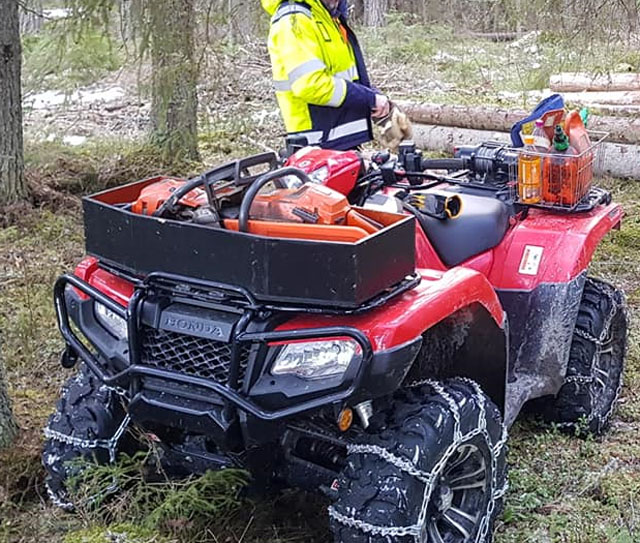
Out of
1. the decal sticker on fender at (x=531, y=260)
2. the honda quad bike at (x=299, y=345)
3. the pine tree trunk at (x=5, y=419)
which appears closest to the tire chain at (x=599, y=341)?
the decal sticker on fender at (x=531, y=260)

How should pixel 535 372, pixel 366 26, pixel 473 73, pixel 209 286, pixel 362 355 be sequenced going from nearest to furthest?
pixel 362 355 < pixel 209 286 < pixel 535 372 < pixel 473 73 < pixel 366 26

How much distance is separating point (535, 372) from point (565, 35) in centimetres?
476

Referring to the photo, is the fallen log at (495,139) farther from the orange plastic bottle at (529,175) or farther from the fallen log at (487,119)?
the orange plastic bottle at (529,175)

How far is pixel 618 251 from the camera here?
23.5 feet

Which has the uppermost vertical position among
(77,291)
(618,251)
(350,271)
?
(350,271)

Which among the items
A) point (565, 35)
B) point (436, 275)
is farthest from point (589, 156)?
point (565, 35)

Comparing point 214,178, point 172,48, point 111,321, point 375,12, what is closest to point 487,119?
point 172,48

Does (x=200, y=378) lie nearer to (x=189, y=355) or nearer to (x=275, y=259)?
(x=189, y=355)

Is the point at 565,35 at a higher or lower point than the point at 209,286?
higher

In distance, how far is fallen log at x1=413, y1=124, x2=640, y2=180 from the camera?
30.8 ft

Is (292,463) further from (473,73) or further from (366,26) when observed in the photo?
(366,26)

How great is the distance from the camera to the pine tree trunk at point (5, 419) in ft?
12.4

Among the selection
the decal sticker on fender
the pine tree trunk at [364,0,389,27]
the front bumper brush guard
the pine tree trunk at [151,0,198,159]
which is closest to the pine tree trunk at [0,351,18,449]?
the front bumper brush guard

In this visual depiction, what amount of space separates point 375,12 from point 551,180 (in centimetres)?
1622
